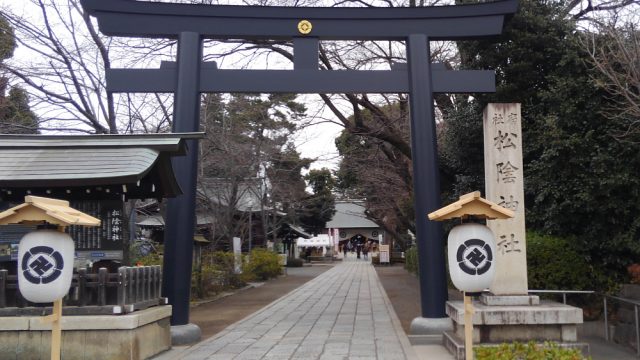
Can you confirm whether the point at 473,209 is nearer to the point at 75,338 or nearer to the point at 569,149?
the point at 75,338

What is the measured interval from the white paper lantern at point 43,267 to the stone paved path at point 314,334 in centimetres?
363

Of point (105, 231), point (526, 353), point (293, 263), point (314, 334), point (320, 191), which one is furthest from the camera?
point (320, 191)

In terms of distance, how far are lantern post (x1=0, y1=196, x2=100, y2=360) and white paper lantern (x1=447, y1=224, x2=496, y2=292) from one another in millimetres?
4417

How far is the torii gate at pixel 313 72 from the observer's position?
11312 millimetres

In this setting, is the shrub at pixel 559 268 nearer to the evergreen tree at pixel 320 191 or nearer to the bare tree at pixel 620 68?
the bare tree at pixel 620 68

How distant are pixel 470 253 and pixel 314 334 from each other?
5766 mm

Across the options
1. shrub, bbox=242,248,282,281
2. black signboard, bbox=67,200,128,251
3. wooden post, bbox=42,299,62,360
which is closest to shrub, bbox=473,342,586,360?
wooden post, bbox=42,299,62,360

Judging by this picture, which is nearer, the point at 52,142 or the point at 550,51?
the point at 52,142

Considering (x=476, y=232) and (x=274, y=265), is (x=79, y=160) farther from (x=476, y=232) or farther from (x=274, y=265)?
(x=274, y=265)

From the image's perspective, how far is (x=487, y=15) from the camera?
39.5 feet

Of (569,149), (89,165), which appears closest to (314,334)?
(89,165)

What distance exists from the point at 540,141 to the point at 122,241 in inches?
372

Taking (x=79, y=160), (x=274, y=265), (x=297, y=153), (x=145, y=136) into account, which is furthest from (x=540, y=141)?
(x=274, y=265)

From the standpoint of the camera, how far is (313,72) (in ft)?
38.9
